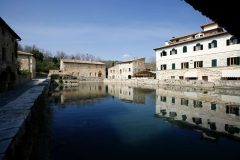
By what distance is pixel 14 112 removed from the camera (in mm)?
7898

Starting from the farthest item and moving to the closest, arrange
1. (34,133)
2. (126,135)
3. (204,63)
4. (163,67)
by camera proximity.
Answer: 1. (163,67)
2. (204,63)
3. (126,135)
4. (34,133)

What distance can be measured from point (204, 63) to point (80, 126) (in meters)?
29.8

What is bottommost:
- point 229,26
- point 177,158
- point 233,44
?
point 177,158

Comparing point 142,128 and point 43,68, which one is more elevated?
point 43,68

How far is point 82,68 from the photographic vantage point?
72938 mm

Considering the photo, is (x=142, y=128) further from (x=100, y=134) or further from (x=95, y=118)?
(x=95, y=118)

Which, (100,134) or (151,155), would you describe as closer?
(151,155)

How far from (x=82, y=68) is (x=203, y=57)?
45615 millimetres

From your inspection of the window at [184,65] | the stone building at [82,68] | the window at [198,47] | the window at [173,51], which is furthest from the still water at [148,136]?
the stone building at [82,68]

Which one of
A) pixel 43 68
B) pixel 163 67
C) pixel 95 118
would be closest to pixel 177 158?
pixel 95 118

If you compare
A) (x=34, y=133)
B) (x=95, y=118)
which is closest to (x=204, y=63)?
(x=95, y=118)

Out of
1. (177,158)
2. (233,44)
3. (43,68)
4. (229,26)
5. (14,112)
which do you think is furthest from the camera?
(43,68)

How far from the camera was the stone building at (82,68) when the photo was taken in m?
68.5

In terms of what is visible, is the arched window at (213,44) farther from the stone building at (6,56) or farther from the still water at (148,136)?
the stone building at (6,56)
